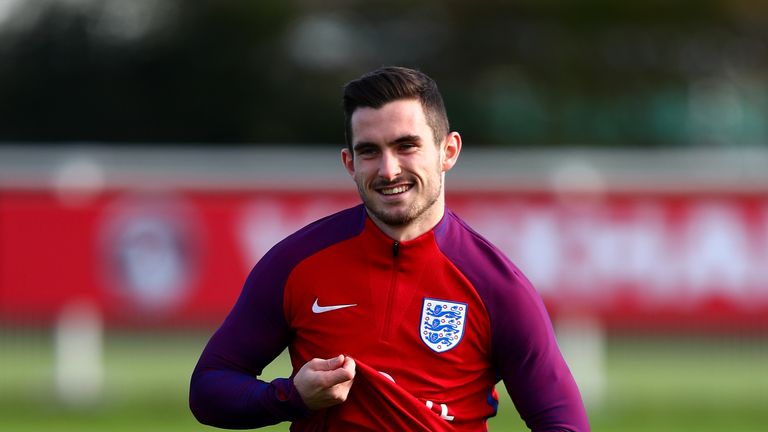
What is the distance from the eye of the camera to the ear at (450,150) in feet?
17.2

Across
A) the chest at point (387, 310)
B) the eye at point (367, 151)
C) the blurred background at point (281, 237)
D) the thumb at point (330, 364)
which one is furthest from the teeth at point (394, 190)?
the blurred background at point (281, 237)

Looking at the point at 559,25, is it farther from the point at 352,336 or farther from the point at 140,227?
the point at 352,336

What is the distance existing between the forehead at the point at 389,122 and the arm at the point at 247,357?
524mm

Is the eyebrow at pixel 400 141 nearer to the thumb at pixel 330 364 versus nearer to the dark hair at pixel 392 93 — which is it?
the dark hair at pixel 392 93

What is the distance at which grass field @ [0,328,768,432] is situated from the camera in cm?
1248

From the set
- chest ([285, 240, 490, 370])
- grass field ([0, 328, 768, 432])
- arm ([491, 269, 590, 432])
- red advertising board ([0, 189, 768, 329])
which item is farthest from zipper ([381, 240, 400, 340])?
red advertising board ([0, 189, 768, 329])

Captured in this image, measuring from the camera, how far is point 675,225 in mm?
13758

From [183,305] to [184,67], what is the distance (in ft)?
70.7

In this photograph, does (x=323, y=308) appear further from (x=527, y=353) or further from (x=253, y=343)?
(x=527, y=353)

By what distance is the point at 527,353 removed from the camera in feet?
16.8

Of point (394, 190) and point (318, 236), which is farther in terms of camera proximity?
point (318, 236)

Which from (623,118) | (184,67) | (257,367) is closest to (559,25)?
(623,118)

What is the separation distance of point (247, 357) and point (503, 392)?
8727mm

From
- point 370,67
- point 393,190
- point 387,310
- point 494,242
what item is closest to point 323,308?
point 387,310
